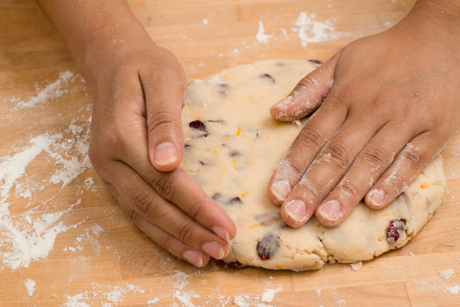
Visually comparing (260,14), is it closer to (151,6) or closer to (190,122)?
(151,6)

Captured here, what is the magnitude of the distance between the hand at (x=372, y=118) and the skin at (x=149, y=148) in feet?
0.85

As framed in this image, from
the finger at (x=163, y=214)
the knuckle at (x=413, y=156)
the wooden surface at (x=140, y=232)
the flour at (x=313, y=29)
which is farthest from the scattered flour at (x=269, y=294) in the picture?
the flour at (x=313, y=29)

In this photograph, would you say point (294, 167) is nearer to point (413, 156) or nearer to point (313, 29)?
point (413, 156)

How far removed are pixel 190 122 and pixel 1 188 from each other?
70 centimetres

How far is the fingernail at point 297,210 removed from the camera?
133 centimetres

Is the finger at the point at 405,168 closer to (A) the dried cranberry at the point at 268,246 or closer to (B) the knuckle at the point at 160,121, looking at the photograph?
(A) the dried cranberry at the point at 268,246

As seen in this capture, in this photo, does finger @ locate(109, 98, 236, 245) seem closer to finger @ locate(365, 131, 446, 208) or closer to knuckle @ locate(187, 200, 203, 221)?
knuckle @ locate(187, 200, 203, 221)

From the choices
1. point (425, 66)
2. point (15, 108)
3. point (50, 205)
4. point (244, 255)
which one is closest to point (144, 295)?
point (244, 255)

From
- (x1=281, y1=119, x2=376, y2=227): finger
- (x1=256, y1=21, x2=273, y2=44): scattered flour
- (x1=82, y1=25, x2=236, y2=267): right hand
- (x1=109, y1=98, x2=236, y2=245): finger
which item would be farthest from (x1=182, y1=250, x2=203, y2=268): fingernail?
Answer: (x1=256, y1=21, x2=273, y2=44): scattered flour

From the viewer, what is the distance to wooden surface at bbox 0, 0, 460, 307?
1.37 meters

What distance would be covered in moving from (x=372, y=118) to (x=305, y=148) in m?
0.24

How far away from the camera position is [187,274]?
1.41 meters

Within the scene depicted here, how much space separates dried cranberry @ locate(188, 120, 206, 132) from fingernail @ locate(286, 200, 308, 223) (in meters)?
0.43

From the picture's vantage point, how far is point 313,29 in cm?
208
